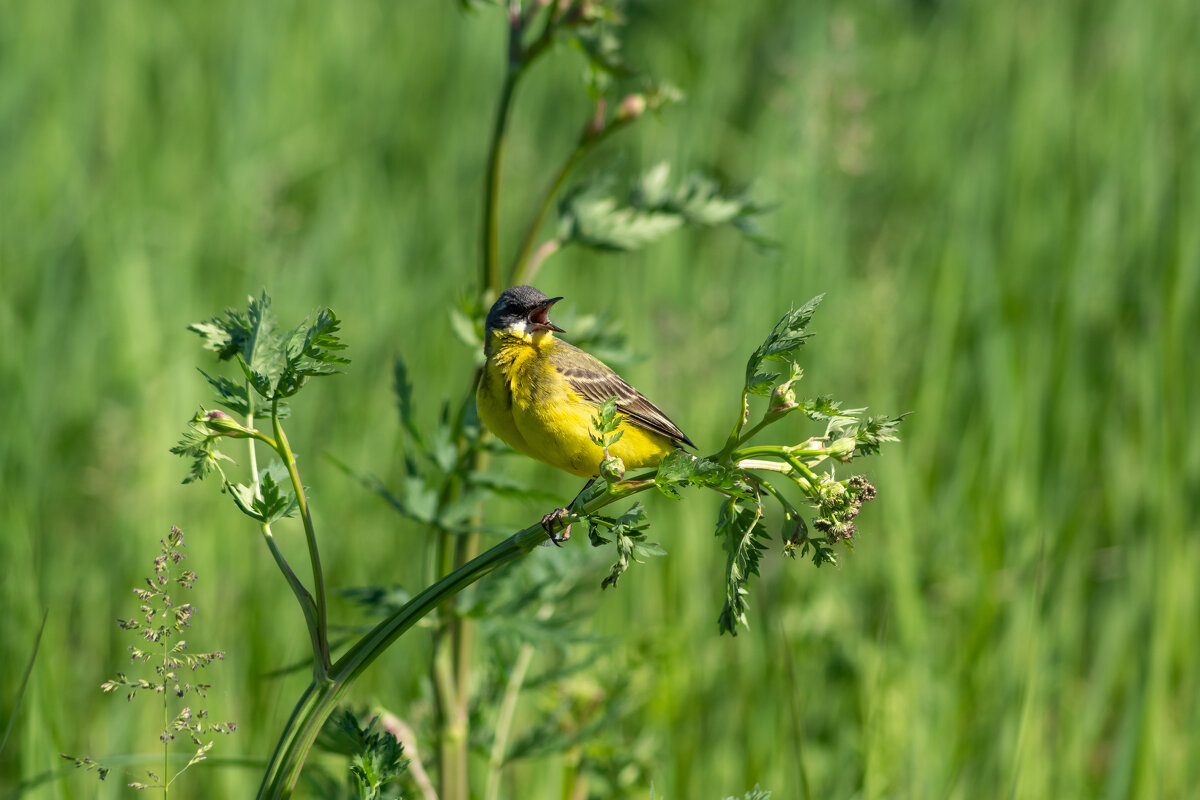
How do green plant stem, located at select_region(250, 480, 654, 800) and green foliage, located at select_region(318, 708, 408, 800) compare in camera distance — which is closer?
green plant stem, located at select_region(250, 480, 654, 800)

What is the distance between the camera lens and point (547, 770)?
3299mm

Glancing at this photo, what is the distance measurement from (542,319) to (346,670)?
58.4 inches

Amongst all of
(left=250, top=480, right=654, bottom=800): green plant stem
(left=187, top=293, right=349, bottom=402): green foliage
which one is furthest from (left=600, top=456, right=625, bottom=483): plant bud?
(left=187, top=293, right=349, bottom=402): green foliage

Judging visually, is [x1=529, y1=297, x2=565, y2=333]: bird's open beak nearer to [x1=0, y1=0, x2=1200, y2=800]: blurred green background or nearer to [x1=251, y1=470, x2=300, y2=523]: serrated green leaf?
[x1=0, y1=0, x2=1200, y2=800]: blurred green background

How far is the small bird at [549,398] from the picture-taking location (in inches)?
94.0

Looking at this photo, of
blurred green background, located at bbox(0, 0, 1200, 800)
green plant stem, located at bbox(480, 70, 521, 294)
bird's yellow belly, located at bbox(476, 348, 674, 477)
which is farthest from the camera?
blurred green background, located at bbox(0, 0, 1200, 800)

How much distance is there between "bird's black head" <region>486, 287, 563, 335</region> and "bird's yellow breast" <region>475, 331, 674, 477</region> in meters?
0.07

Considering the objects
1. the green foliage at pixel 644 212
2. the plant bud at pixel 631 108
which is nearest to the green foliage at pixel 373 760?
the green foliage at pixel 644 212

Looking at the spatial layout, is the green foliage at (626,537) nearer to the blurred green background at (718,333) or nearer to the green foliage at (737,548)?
the green foliage at (737,548)

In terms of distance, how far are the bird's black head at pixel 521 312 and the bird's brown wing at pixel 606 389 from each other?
9 cm

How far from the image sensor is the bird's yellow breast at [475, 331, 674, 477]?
238 centimetres

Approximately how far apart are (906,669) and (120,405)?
320cm

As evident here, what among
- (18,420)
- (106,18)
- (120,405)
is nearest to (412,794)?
(18,420)

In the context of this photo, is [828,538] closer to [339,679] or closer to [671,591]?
[339,679]
